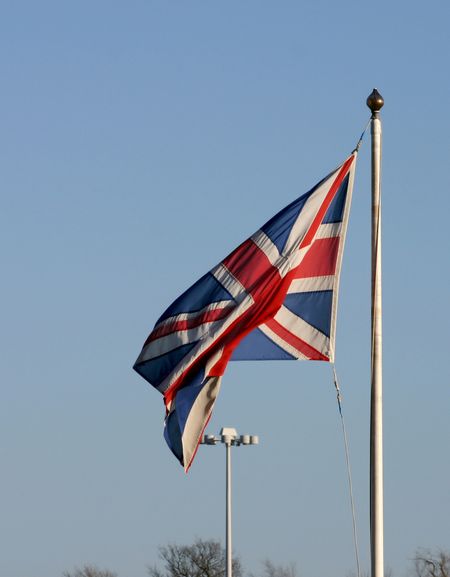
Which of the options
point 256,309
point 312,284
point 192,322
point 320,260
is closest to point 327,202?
point 320,260

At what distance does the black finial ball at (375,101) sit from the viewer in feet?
70.2

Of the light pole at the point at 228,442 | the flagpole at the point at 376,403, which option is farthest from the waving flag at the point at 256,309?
the light pole at the point at 228,442

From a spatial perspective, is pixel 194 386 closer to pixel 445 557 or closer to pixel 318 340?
pixel 318 340

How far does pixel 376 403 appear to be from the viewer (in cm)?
2080

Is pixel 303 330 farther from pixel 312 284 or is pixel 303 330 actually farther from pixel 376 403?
pixel 376 403

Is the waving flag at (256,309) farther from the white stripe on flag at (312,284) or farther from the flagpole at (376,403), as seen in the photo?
the flagpole at (376,403)

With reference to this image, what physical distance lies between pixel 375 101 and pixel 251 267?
8.03ft

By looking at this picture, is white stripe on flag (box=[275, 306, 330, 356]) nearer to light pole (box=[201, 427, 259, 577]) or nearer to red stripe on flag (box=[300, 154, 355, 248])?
red stripe on flag (box=[300, 154, 355, 248])

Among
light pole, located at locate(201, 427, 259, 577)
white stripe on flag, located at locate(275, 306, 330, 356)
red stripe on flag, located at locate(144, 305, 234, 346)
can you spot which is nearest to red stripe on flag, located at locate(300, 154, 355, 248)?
white stripe on flag, located at locate(275, 306, 330, 356)

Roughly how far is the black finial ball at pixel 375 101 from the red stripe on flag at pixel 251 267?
7.10 ft

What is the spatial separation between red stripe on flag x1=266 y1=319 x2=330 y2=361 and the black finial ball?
2.83m

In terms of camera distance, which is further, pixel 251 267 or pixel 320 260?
pixel 320 260

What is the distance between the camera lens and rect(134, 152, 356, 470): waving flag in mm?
21217

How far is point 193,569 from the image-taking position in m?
96.1
